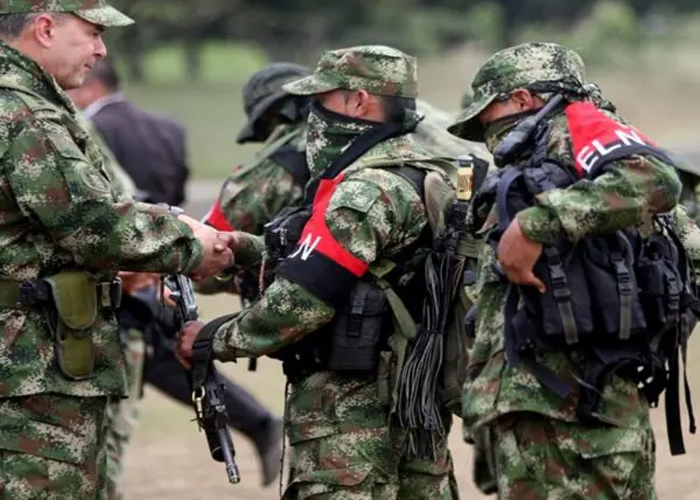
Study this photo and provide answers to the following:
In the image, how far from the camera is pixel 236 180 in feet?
21.3

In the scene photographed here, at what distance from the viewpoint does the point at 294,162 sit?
6.44 metres

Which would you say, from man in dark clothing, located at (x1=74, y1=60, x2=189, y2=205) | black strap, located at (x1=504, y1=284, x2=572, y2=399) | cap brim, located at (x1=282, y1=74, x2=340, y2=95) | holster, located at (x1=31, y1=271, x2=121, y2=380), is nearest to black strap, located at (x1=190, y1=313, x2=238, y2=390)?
holster, located at (x1=31, y1=271, x2=121, y2=380)

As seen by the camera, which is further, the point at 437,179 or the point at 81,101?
the point at 81,101

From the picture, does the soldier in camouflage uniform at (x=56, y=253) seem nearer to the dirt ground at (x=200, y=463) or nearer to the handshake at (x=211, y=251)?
the handshake at (x=211, y=251)

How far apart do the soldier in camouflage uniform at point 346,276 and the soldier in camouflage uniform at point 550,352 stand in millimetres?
382

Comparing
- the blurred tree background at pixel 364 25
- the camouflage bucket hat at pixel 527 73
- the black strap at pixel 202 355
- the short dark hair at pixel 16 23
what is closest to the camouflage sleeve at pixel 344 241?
the black strap at pixel 202 355

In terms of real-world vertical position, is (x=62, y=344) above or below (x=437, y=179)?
below

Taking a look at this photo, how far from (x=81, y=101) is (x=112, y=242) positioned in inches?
159

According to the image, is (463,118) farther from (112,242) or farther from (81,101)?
(81,101)

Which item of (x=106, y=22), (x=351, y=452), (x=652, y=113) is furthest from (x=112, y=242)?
(x=652, y=113)

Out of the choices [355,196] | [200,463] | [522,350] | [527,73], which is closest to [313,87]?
[355,196]

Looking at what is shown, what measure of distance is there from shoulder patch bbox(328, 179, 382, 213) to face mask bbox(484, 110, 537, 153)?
0.40 meters

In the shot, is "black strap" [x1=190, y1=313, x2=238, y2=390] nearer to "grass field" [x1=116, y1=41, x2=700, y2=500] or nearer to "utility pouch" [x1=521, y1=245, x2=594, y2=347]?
"utility pouch" [x1=521, y1=245, x2=594, y2=347]

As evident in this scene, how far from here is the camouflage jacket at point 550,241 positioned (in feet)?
14.9
